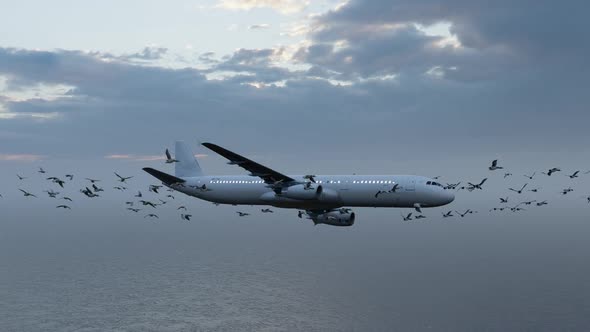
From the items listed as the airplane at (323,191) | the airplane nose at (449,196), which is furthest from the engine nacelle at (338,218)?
the airplane nose at (449,196)

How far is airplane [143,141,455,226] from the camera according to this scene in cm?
5891

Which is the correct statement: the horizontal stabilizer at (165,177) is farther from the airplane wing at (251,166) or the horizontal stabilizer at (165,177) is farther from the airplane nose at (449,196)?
the airplane nose at (449,196)

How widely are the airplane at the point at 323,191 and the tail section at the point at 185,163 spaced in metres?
9.42

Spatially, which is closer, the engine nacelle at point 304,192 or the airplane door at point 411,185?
the airplane door at point 411,185

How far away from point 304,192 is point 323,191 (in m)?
2.51

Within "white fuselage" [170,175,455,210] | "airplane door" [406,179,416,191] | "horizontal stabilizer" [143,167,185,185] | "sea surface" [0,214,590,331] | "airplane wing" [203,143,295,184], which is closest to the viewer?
"airplane wing" [203,143,295,184]

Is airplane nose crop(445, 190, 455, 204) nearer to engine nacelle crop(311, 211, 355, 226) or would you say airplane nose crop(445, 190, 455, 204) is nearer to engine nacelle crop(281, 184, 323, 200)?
engine nacelle crop(311, 211, 355, 226)

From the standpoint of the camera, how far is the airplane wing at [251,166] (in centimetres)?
5674

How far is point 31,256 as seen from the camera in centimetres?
19550

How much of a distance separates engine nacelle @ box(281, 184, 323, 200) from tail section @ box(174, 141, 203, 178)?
957 inches

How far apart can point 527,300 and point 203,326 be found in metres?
81.1

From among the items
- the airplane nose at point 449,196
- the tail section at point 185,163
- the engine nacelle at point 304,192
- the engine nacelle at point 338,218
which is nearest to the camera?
the airplane nose at point 449,196

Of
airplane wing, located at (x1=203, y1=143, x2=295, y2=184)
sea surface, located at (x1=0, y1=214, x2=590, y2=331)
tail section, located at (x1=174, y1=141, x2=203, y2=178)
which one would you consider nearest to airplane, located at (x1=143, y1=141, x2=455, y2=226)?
airplane wing, located at (x1=203, y1=143, x2=295, y2=184)

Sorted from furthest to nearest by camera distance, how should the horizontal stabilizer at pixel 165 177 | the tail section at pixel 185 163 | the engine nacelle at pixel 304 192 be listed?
the tail section at pixel 185 163 < the horizontal stabilizer at pixel 165 177 < the engine nacelle at pixel 304 192
